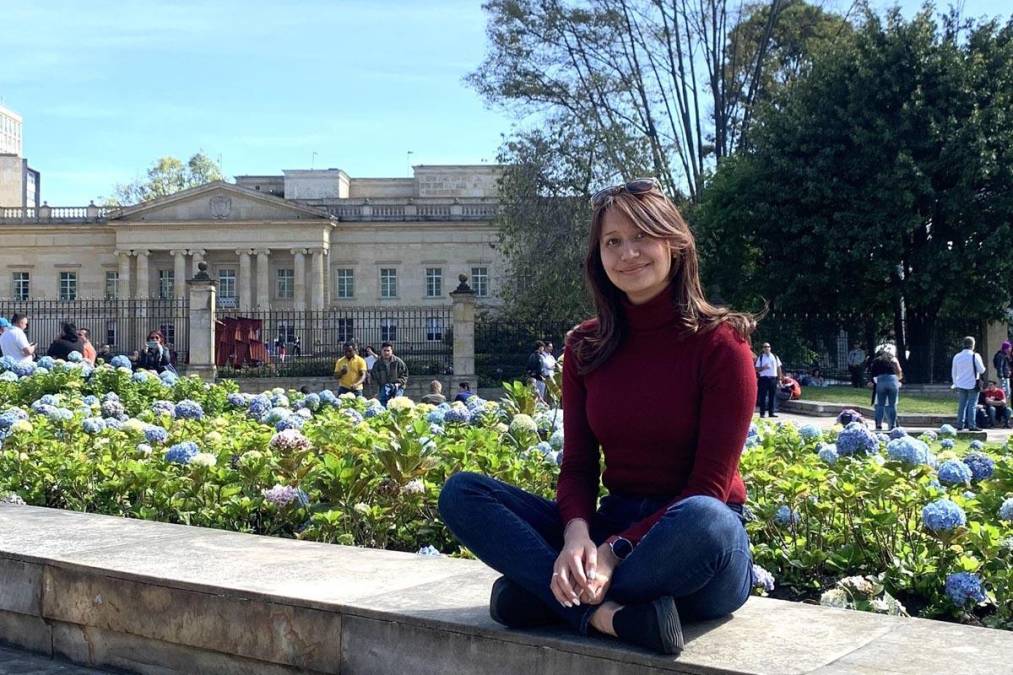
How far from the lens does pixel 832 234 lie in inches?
1126

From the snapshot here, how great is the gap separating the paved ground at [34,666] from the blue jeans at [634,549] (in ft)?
4.90

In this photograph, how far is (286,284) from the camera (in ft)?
208

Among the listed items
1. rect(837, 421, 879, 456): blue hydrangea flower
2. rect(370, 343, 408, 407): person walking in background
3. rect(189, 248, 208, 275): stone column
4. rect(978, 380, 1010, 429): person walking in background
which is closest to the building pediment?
rect(189, 248, 208, 275): stone column

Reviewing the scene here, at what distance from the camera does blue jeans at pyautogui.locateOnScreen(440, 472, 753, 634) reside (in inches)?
105

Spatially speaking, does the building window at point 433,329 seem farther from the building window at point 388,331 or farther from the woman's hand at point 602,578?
the woman's hand at point 602,578

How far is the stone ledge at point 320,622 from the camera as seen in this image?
8.71 feet

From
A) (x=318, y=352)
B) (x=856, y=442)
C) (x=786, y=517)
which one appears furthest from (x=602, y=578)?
(x=318, y=352)

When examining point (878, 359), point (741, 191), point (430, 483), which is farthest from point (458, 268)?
point (430, 483)

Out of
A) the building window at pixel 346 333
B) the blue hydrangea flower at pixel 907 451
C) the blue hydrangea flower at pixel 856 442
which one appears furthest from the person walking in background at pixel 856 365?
the blue hydrangea flower at pixel 907 451

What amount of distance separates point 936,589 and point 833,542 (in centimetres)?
52

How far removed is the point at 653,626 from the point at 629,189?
1.22 meters

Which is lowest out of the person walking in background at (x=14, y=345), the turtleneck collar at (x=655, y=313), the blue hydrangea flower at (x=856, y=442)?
the blue hydrangea flower at (x=856, y=442)

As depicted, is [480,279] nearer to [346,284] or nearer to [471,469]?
[346,284]

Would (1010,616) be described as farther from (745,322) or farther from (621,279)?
(621,279)
